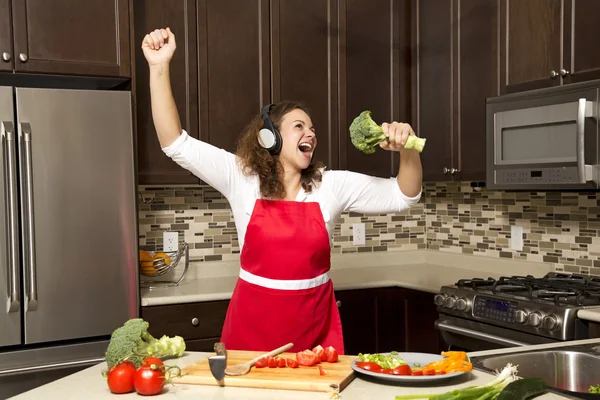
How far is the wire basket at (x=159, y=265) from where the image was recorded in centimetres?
374

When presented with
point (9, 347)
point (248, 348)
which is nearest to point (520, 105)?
point (248, 348)

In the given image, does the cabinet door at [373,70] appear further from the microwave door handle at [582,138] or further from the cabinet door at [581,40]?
the microwave door handle at [582,138]

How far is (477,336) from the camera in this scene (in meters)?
3.17

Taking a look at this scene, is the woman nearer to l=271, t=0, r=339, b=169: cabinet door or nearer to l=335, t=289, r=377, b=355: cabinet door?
l=335, t=289, r=377, b=355: cabinet door

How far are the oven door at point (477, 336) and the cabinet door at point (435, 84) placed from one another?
3.13 feet

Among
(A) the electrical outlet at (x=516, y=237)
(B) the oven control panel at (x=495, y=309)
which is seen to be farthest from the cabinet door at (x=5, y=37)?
(A) the electrical outlet at (x=516, y=237)

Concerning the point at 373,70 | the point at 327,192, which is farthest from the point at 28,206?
the point at 373,70

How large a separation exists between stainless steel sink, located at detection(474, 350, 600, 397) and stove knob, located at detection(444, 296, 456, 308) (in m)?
1.27

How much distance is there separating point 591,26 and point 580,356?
1.60 metres

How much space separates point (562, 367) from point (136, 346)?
1.15 m

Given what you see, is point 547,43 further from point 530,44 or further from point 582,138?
point 582,138

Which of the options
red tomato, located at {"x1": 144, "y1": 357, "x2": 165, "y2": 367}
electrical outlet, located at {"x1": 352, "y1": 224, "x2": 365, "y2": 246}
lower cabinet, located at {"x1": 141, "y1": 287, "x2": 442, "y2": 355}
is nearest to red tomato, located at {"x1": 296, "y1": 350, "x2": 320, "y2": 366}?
red tomato, located at {"x1": 144, "y1": 357, "x2": 165, "y2": 367}

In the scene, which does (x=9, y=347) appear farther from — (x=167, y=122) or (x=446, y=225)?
(x=446, y=225)

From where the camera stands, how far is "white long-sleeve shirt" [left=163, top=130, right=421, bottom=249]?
260 centimetres
